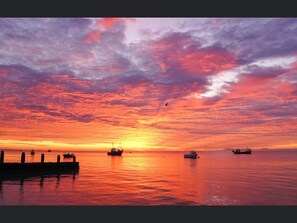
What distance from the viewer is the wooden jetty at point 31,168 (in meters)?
48.7

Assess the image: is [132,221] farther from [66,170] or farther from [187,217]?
[66,170]

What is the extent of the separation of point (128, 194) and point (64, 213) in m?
13.3

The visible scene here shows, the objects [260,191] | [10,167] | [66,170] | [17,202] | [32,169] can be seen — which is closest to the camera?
[17,202]

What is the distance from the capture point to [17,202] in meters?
27.6

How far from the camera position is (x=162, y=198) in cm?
3180

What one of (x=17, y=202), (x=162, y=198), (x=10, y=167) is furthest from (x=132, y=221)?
(x=10, y=167)

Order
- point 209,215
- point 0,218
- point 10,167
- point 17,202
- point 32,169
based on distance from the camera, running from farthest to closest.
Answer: point 32,169, point 10,167, point 17,202, point 209,215, point 0,218

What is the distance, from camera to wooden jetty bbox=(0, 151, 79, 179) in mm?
48719

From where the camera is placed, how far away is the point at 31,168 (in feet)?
175

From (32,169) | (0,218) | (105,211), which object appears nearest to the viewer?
(0,218)

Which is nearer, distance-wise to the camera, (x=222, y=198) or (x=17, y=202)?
(x=17, y=202)

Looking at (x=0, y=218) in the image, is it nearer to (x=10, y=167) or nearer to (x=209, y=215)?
(x=209, y=215)

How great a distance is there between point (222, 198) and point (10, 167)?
3703 cm

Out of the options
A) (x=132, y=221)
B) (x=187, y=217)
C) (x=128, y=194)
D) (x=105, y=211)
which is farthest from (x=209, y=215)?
(x=128, y=194)
